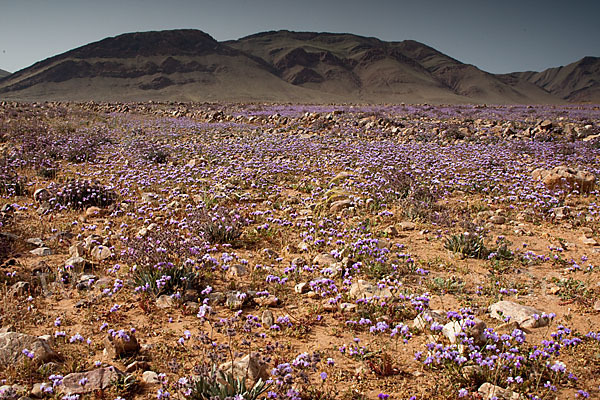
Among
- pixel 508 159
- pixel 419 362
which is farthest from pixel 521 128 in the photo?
pixel 419 362

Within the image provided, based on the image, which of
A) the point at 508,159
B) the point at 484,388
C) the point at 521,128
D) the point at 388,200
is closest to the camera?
the point at 484,388

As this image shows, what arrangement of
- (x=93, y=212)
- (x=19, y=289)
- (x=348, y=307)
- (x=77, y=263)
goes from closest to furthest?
(x=348, y=307)
(x=19, y=289)
(x=77, y=263)
(x=93, y=212)

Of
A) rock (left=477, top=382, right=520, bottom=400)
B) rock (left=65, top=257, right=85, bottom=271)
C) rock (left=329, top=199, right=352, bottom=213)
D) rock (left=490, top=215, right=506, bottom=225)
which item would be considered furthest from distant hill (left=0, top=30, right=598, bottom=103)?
rock (left=477, top=382, right=520, bottom=400)

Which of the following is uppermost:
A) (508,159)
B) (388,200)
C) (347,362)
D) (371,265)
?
(508,159)

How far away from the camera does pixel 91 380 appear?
10.2ft

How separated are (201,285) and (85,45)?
169 meters

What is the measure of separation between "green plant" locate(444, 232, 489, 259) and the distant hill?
9500cm

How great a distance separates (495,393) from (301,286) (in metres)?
2.47

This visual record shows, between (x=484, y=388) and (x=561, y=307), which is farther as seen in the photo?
(x=561, y=307)

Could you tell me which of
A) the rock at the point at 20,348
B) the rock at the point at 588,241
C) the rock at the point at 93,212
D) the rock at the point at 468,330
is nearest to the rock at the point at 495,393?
the rock at the point at 468,330

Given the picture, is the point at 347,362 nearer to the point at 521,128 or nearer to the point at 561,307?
the point at 561,307

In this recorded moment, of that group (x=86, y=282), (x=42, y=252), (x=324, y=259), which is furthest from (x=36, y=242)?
(x=324, y=259)

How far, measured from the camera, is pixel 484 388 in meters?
3.07

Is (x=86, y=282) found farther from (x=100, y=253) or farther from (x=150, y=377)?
(x=150, y=377)
